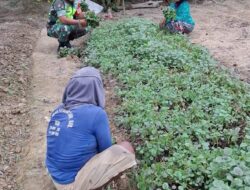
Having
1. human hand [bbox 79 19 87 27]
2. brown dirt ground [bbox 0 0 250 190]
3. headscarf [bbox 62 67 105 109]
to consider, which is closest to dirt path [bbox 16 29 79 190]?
brown dirt ground [bbox 0 0 250 190]

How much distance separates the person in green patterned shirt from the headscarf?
16.2 ft

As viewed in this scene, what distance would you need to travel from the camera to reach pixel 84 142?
3.19 metres

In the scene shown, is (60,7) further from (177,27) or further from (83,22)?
(177,27)

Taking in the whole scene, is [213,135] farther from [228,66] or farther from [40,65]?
[40,65]

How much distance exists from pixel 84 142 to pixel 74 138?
8 cm

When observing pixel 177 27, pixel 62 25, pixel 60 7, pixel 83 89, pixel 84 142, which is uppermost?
pixel 83 89

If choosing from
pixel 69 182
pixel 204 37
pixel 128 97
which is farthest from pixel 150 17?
pixel 69 182

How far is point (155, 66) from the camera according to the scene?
5.68 metres

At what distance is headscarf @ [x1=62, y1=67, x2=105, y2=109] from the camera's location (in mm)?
3143

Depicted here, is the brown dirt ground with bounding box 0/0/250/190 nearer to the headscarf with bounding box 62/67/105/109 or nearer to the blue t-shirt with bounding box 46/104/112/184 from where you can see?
the blue t-shirt with bounding box 46/104/112/184

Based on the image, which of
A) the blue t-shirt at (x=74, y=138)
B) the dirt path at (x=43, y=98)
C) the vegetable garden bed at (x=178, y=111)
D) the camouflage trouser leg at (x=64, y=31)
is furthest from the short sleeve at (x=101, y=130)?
the camouflage trouser leg at (x=64, y=31)

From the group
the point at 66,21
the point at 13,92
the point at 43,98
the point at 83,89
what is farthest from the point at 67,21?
the point at 83,89

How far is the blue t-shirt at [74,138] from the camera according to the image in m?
3.14

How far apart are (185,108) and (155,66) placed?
122 cm
